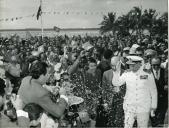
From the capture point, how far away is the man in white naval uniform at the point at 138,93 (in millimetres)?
4355

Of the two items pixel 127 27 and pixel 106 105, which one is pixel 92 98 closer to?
pixel 106 105

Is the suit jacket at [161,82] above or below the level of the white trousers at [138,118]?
above

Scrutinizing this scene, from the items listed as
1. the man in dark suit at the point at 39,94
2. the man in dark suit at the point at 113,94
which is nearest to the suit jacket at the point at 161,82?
the man in dark suit at the point at 113,94

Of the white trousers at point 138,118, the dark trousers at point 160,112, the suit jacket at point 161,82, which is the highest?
the suit jacket at point 161,82

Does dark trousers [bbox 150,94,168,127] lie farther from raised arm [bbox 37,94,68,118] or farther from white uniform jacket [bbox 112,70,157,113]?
raised arm [bbox 37,94,68,118]

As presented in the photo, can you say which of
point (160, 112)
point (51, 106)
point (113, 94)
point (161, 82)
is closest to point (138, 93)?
point (113, 94)

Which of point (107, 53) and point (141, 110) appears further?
point (107, 53)

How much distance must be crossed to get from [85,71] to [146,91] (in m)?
1.44

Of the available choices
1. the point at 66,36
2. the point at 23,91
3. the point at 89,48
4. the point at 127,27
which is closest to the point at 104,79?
the point at 89,48

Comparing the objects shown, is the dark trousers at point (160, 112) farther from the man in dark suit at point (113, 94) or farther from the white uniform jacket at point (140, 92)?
the white uniform jacket at point (140, 92)

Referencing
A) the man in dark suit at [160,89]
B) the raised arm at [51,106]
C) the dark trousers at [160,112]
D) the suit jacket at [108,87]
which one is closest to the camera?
the raised arm at [51,106]

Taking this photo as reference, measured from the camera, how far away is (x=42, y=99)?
118 inches

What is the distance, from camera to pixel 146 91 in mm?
4367

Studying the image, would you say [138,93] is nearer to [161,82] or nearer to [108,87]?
[108,87]
